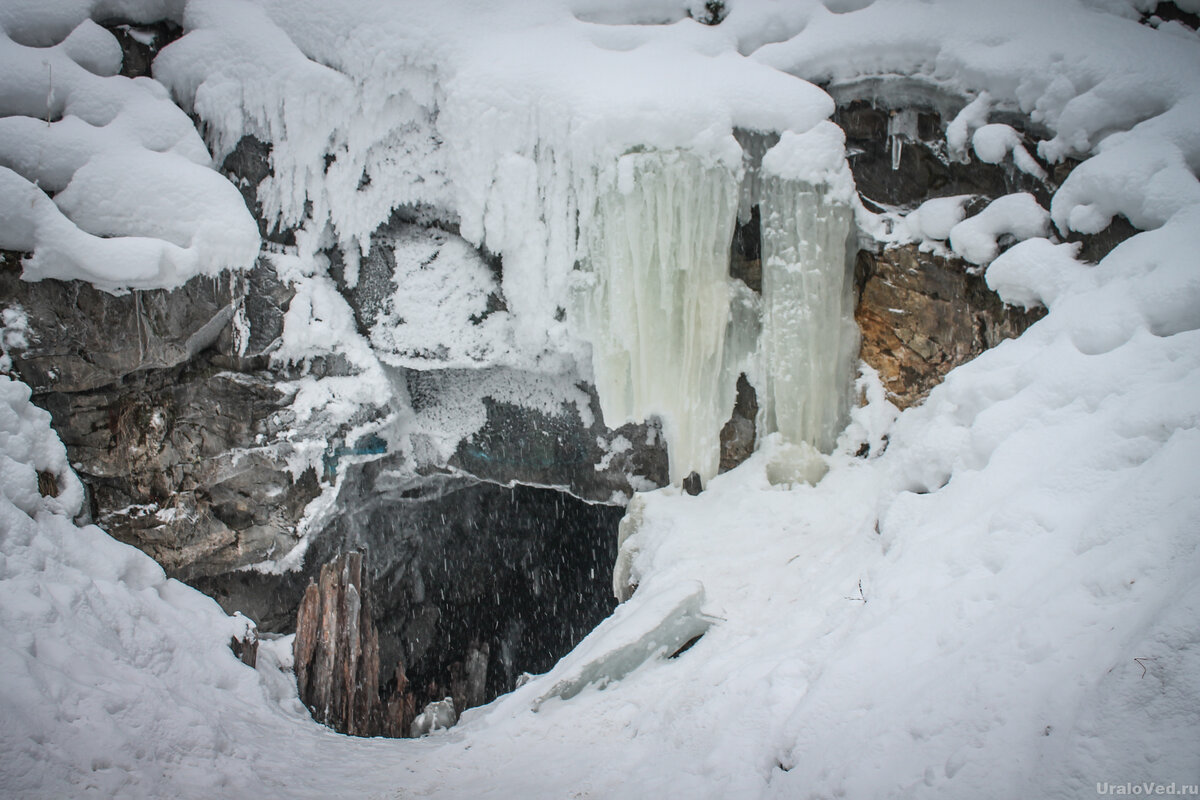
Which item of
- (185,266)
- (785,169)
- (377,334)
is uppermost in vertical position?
(785,169)

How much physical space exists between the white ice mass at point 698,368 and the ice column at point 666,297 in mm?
30

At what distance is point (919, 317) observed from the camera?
606 centimetres

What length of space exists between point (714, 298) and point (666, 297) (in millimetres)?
440

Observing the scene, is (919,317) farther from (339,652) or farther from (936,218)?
(339,652)

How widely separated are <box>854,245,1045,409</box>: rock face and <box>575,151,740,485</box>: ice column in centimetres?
134

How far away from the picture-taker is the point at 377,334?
275 inches

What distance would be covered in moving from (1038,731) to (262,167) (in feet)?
23.0

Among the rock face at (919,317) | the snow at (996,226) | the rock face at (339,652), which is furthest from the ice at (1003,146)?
A: the rock face at (339,652)

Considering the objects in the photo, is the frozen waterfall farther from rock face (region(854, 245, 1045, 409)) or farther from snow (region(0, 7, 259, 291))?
snow (region(0, 7, 259, 291))

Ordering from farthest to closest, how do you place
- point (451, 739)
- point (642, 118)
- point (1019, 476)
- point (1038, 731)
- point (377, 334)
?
point (377, 334), point (642, 118), point (451, 739), point (1019, 476), point (1038, 731)

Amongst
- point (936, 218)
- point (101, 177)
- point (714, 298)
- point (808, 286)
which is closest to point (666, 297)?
point (714, 298)

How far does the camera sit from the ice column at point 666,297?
5832 millimetres

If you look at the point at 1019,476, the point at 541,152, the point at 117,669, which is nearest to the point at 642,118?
the point at 541,152

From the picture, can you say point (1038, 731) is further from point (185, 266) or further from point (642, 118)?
point (185, 266)
